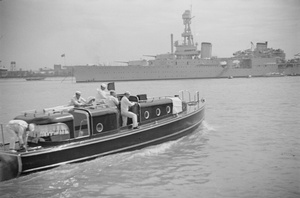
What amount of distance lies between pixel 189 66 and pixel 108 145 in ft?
258

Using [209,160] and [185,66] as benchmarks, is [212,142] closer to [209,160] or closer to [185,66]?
[209,160]

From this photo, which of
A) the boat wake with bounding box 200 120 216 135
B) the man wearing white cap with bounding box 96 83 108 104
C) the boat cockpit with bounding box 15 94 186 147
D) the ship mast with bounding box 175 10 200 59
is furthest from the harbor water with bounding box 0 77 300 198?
the ship mast with bounding box 175 10 200 59

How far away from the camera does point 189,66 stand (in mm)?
87000

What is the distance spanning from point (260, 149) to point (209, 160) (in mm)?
2410

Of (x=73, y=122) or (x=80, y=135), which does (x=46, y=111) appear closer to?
(x=73, y=122)

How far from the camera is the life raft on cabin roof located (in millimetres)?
8312

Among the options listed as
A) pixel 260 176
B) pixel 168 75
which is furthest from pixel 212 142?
pixel 168 75

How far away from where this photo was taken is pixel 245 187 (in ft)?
26.4

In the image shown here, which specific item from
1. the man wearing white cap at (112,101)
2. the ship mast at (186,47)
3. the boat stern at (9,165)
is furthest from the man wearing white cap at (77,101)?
the ship mast at (186,47)

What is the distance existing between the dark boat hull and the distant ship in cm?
7064

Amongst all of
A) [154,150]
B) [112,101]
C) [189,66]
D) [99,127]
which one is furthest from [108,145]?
[189,66]

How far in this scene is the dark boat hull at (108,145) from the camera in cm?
836

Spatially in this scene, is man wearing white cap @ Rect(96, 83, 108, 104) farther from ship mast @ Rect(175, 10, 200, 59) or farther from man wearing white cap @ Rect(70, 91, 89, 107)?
ship mast @ Rect(175, 10, 200, 59)

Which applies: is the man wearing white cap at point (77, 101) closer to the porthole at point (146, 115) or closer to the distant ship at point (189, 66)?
the porthole at point (146, 115)
